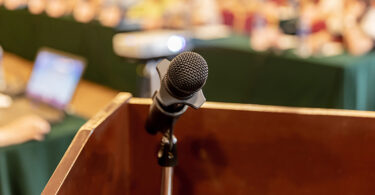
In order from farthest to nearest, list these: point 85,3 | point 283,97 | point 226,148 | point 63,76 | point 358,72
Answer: point 85,3 < point 283,97 < point 358,72 < point 63,76 < point 226,148

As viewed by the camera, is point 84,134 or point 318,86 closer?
point 84,134

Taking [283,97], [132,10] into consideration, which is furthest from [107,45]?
[283,97]

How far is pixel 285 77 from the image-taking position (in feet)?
7.57

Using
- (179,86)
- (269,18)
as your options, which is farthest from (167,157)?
(269,18)

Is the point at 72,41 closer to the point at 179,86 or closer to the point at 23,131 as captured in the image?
the point at 23,131

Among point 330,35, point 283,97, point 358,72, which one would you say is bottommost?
point 283,97

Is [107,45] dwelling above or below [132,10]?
below

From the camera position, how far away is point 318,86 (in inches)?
85.0

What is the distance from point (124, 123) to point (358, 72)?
5.33 feet

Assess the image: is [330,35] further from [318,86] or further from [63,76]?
[63,76]

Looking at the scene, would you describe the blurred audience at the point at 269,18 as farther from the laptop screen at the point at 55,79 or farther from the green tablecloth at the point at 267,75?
the laptop screen at the point at 55,79

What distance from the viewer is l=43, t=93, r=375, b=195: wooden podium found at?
0.80 m

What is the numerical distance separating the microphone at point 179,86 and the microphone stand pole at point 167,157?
0.04 m

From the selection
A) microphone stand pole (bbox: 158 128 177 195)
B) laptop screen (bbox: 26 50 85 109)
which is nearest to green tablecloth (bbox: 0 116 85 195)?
laptop screen (bbox: 26 50 85 109)
